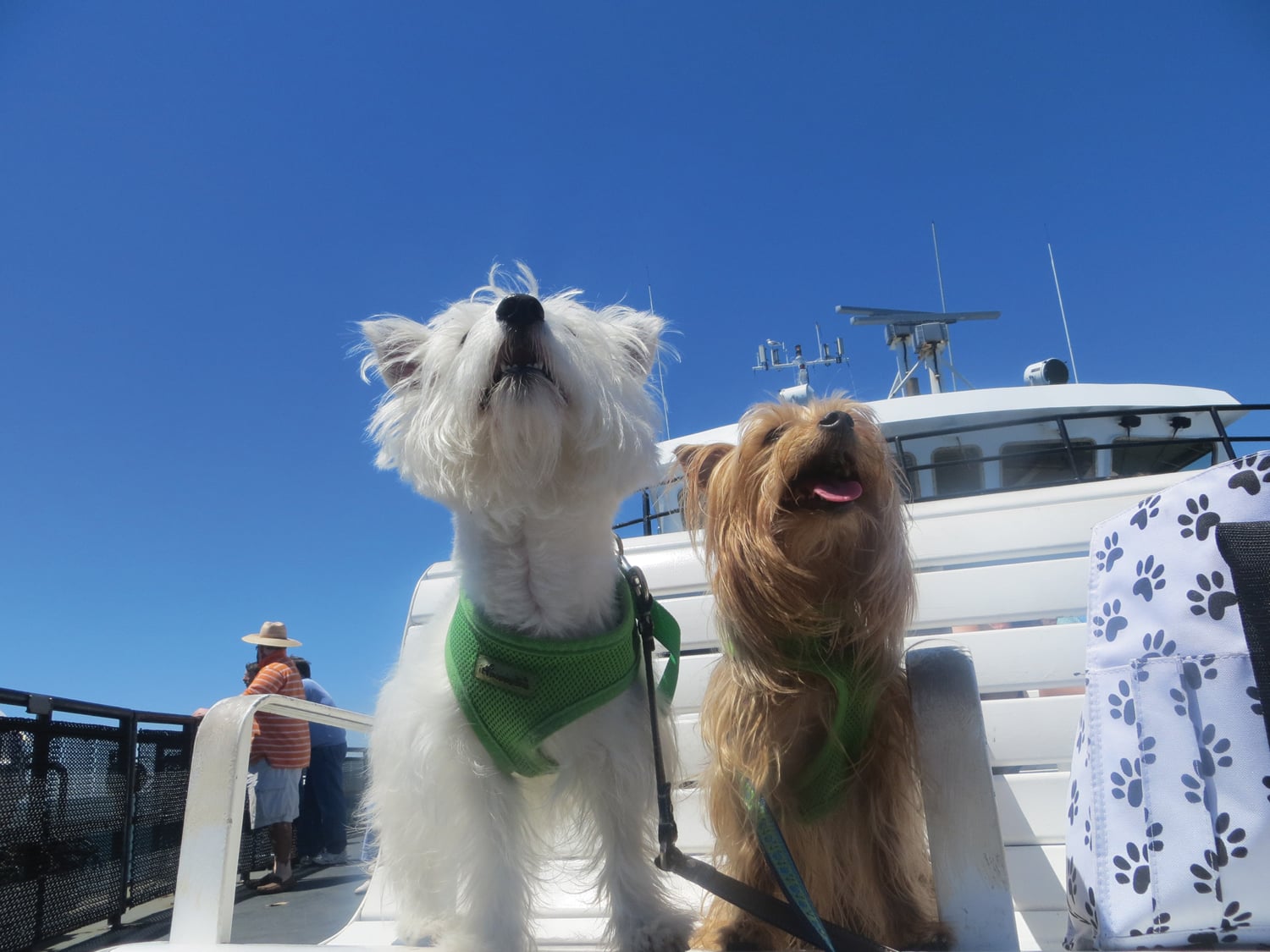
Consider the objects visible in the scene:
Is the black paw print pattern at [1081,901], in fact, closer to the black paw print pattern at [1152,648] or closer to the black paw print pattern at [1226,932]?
the black paw print pattern at [1226,932]

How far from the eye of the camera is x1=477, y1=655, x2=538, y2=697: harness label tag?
1568 millimetres

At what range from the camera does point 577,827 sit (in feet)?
5.94

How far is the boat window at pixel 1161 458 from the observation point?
6.26m

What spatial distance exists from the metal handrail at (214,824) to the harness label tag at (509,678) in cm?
49

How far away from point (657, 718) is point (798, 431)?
2.29 ft

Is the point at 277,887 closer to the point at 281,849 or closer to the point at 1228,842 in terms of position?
the point at 281,849

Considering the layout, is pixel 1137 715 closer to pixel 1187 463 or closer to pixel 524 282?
pixel 524 282

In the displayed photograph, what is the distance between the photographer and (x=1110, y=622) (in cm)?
120

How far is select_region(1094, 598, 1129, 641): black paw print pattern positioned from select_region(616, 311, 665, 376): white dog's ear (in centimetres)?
107

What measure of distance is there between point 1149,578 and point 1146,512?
103 millimetres

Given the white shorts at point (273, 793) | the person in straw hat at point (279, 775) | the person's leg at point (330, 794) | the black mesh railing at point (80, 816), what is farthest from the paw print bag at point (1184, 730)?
the person's leg at point (330, 794)

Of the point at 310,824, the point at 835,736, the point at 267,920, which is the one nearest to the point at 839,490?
the point at 835,736

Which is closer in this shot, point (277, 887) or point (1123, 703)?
point (1123, 703)

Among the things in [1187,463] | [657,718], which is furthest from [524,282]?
[1187,463]
